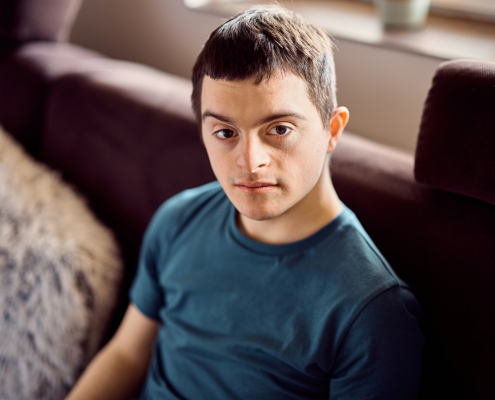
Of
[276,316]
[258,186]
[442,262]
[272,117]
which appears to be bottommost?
[276,316]

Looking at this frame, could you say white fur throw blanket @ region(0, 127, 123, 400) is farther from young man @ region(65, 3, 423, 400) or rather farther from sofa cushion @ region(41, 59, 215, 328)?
young man @ region(65, 3, 423, 400)

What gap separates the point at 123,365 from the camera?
92 cm

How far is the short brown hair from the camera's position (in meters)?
0.60

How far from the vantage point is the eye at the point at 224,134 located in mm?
650

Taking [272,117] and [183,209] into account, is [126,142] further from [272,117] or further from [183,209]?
[272,117]

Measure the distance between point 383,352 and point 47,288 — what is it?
0.73 meters

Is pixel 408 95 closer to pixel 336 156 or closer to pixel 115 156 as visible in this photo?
pixel 336 156

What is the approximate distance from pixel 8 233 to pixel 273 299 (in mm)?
652

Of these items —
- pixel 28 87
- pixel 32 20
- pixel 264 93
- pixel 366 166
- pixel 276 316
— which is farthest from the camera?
pixel 32 20

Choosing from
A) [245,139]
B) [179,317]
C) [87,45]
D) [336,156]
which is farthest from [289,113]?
[87,45]

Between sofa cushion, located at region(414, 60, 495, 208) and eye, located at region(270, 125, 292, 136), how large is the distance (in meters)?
0.23

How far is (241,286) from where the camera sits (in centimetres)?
74

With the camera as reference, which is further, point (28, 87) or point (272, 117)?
point (28, 87)

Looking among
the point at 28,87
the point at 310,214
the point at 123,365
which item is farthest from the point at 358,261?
the point at 28,87
